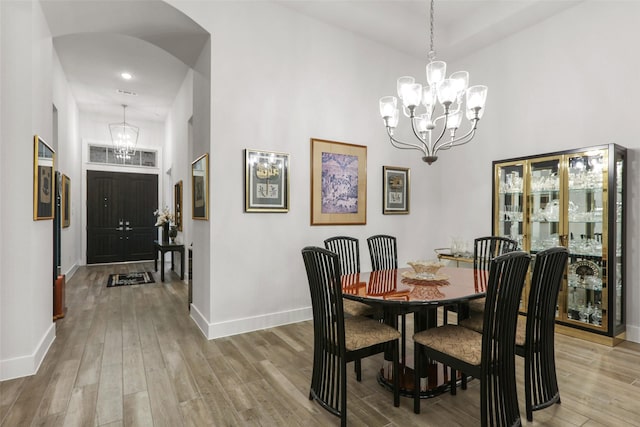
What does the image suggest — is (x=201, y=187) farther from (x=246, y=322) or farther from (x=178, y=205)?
(x=178, y=205)

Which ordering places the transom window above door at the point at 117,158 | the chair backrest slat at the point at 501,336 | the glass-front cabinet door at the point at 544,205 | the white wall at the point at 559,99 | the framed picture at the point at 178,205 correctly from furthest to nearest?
the transom window above door at the point at 117,158 < the framed picture at the point at 178,205 < the glass-front cabinet door at the point at 544,205 < the white wall at the point at 559,99 < the chair backrest slat at the point at 501,336

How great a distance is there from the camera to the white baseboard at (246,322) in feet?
11.2

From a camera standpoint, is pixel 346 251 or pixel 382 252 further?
pixel 382 252

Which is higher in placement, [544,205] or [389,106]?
[389,106]

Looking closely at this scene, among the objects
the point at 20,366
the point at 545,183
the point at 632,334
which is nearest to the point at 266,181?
the point at 20,366

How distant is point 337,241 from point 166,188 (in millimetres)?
6718

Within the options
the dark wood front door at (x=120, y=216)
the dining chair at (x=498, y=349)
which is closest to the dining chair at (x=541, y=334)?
the dining chair at (x=498, y=349)

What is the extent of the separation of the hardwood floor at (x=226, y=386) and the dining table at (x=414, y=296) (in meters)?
0.15

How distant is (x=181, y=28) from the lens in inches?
137

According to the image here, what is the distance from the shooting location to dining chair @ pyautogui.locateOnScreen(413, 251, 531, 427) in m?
1.70

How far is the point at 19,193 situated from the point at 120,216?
20.7 feet

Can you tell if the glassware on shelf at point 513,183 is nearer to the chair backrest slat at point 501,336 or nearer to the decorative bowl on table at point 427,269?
the decorative bowl on table at point 427,269

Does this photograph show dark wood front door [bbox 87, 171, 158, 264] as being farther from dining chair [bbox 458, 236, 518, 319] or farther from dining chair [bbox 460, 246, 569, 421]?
dining chair [bbox 460, 246, 569, 421]

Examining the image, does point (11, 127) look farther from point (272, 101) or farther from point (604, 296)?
point (604, 296)
